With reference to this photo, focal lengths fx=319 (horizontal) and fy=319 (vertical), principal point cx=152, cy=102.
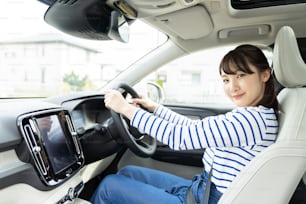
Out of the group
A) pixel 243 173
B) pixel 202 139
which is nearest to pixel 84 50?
pixel 202 139

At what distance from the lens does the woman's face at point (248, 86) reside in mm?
1162

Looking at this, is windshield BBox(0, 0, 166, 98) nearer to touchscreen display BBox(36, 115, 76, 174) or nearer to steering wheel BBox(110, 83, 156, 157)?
steering wheel BBox(110, 83, 156, 157)

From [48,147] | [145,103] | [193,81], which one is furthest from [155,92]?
[48,147]

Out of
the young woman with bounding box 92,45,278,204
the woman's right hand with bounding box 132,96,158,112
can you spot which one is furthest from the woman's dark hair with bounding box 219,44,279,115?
the woman's right hand with bounding box 132,96,158,112

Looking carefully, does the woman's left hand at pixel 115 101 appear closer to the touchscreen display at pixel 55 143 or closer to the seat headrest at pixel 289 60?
the touchscreen display at pixel 55 143

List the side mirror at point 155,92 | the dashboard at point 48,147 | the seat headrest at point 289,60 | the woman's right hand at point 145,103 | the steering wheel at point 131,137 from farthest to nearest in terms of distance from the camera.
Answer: the side mirror at point 155,92
the woman's right hand at point 145,103
the steering wheel at point 131,137
the seat headrest at point 289,60
the dashboard at point 48,147

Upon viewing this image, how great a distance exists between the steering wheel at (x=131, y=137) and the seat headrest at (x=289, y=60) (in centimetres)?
64

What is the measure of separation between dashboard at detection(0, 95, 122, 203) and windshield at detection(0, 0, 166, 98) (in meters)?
0.27

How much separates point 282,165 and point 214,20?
34.2 inches

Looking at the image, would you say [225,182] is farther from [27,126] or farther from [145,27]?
[145,27]

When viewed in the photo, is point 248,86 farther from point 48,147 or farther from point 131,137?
point 48,147

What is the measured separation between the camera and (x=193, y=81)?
7.00 ft

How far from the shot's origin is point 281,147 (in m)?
0.99

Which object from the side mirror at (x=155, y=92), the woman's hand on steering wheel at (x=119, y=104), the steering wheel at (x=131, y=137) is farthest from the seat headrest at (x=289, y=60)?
the side mirror at (x=155, y=92)
